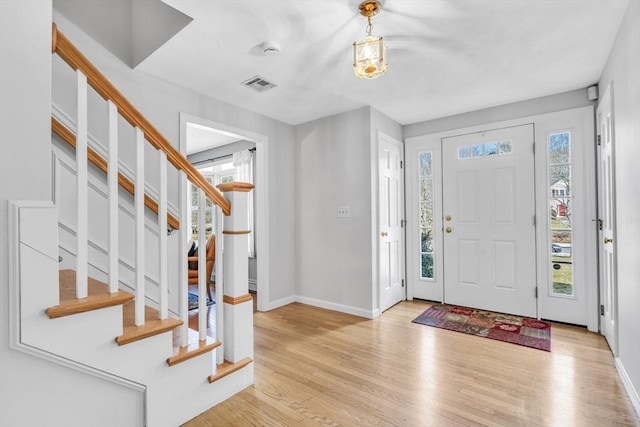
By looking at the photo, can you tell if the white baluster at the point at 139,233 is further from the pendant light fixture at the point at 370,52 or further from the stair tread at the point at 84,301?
the pendant light fixture at the point at 370,52

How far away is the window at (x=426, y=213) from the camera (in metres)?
3.85

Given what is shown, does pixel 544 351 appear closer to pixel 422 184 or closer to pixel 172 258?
pixel 422 184

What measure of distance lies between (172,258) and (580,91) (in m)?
4.11

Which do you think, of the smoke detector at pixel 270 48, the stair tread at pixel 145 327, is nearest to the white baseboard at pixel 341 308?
the stair tread at pixel 145 327

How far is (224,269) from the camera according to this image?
1.96m

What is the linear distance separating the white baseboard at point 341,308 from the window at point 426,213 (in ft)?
3.21

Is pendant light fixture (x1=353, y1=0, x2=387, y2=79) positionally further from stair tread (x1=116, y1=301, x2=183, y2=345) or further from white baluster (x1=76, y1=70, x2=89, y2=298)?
stair tread (x1=116, y1=301, x2=183, y2=345)

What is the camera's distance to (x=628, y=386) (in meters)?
1.89

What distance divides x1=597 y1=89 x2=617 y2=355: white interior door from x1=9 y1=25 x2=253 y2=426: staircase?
267 cm

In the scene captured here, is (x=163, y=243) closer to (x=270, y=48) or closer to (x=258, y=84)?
(x=270, y=48)

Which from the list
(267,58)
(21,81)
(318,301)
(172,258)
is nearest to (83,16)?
(267,58)

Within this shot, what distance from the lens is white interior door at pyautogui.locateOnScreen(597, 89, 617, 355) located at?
2.29m

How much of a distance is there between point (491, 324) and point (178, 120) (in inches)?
140

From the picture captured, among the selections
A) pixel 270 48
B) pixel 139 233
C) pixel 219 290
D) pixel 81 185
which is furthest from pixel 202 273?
pixel 270 48
